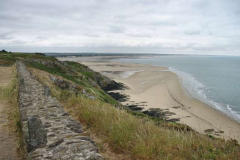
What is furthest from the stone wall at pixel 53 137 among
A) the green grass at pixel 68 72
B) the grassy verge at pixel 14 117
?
the green grass at pixel 68 72

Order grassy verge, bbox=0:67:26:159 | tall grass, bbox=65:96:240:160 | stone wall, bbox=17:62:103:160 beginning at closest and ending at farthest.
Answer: stone wall, bbox=17:62:103:160
tall grass, bbox=65:96:240:160
grassy verge, bbox=0:67:26:159

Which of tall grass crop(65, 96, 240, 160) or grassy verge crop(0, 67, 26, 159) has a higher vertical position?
tall grass crop(65, 96, 240, 160)

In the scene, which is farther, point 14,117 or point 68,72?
point 68,72

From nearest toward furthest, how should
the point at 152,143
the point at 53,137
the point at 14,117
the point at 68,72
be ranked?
the point at 152,143 → the point at 53,137 → the point at 14,117 → the point at 68,72

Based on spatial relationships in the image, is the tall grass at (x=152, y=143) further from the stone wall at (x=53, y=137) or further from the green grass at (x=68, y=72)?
the green grass at (x=68, y=72)

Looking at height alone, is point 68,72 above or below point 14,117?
above

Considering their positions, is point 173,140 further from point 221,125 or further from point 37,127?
point 221,125

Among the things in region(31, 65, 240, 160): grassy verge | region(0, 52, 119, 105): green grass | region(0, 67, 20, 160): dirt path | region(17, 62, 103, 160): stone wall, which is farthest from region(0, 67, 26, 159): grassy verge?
region(0, 52, 119, 105): green grass

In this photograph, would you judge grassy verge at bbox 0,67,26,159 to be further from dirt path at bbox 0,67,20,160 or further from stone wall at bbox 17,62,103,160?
stone wall at bbox 17,62,103,160

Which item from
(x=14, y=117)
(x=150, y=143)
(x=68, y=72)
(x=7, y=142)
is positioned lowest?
(x=7, y=142)

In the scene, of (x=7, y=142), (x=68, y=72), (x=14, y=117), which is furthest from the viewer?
(x=68, y=72)

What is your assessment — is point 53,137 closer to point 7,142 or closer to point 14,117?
point 7,142

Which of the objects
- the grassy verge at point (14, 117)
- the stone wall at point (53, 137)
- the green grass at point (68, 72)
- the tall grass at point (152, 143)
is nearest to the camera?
the stone wall at point (53, 137)

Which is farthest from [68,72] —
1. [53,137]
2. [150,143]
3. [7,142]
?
[150,143]
